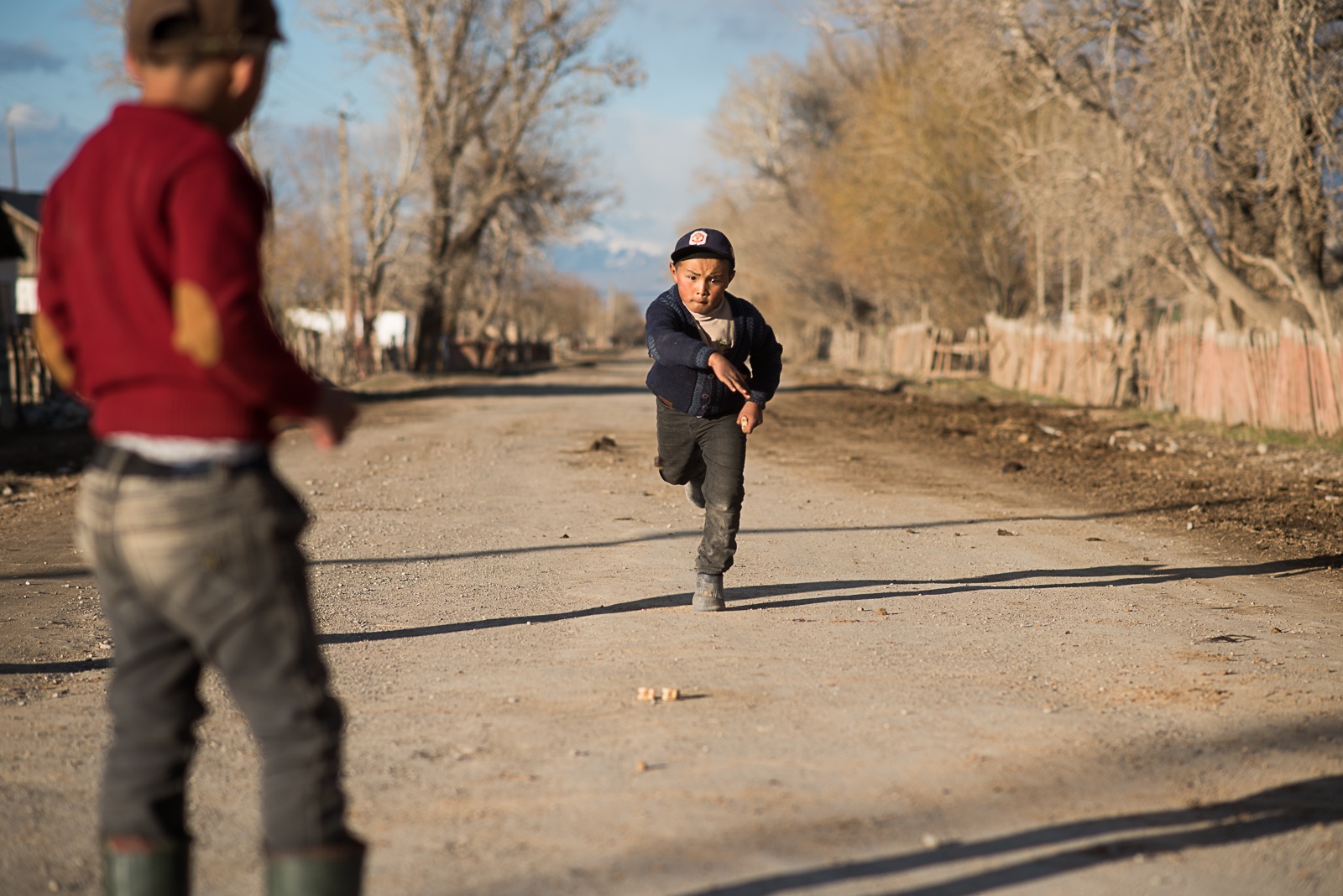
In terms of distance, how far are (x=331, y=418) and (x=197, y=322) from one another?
12.7 inches

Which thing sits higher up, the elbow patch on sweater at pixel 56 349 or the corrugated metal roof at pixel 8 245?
the corrugated metal roof at pixel 8 245

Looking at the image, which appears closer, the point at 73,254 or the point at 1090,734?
the point at 73,254

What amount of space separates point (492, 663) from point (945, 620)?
88.0 inches

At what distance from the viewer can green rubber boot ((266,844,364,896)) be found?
2.23 metres

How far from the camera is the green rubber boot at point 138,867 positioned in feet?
7.51

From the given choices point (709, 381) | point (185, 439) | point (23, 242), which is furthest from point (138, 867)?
point (23, 242)

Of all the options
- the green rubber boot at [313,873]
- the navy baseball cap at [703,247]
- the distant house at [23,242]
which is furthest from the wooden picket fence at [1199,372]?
the distant house at [23,242]

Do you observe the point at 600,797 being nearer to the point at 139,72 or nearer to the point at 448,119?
the point at 139,72

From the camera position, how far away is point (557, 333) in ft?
425

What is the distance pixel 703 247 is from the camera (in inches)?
218

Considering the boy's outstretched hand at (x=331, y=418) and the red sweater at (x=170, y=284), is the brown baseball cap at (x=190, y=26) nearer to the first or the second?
the red sweater at (x=170, y=284)

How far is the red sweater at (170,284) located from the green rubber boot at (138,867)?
79 centimetres

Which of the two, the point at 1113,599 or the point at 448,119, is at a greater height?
the point at 448,119

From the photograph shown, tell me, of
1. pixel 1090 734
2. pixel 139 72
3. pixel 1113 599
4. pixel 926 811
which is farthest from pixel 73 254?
pixel 1113 599
